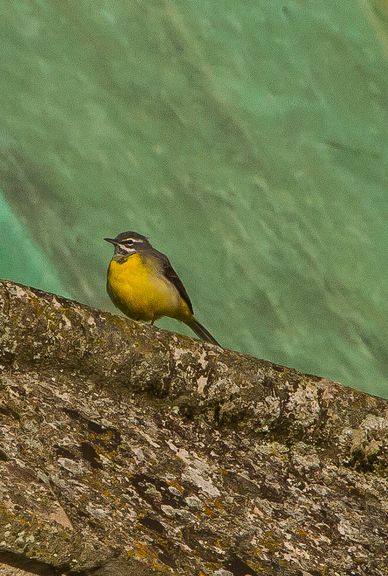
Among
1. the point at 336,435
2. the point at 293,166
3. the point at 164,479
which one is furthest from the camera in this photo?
the point at 293,166

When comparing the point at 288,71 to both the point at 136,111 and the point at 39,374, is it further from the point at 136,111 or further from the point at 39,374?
the point at 39,374

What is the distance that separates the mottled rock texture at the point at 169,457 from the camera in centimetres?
199

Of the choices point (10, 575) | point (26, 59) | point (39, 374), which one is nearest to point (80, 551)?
point (10, 575)

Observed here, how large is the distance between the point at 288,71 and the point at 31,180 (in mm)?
2141

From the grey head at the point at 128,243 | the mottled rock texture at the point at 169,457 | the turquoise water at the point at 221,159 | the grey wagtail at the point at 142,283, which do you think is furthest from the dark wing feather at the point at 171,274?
the mottled rock texture at the point at 169,457

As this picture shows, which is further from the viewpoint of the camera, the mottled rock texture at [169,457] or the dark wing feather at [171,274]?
the dark wing feather at [171,274]

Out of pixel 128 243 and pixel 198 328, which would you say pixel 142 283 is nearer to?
pixel 128 243

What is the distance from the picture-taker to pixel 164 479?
2365 mm

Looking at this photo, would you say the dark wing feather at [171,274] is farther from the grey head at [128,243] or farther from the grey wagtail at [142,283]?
the grey head at [128,243]

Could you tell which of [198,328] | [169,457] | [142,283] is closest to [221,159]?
[142,283]

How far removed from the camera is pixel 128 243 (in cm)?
605

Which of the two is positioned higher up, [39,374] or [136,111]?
[136,111]

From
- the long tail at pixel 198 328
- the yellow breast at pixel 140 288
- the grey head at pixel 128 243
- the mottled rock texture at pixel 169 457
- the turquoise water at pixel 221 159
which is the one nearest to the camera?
the mottled rock texture at pixel 169 457

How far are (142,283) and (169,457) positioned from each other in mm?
3405
